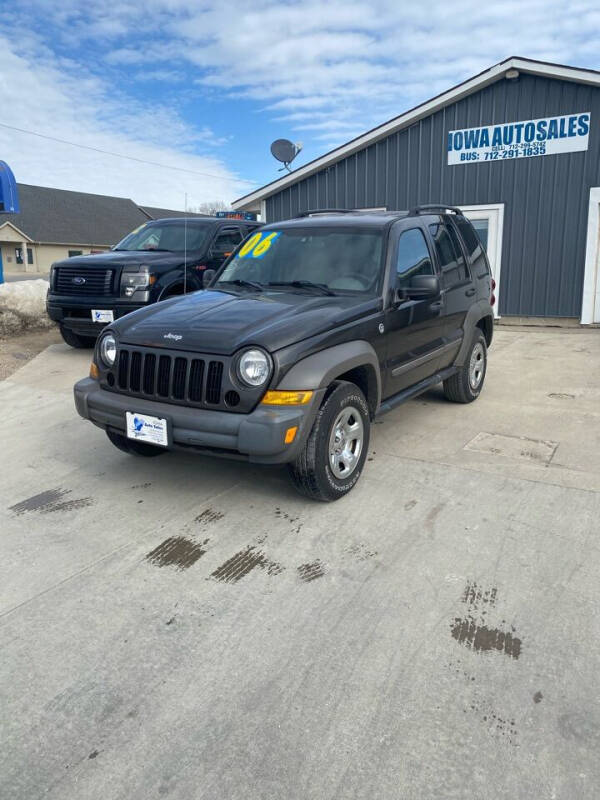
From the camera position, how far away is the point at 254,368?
3574 millimetres

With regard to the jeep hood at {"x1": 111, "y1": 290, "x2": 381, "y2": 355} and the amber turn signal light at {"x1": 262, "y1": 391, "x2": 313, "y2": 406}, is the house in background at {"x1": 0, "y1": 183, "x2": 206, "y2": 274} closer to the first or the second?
the jeep hood at {"x1": 111, "y1": 290, "x2": 381, "y2": 355}

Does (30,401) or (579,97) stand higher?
(579,97)

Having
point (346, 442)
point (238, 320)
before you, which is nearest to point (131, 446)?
point (238, 320)

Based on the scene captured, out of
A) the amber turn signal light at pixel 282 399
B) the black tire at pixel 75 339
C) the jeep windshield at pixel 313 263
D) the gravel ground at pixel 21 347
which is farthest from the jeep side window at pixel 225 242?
the amber turn signal light at pixel 282 399

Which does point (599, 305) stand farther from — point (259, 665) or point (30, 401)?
point (259, 665)

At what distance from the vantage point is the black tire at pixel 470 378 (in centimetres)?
617

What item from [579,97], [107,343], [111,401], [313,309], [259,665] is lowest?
[259,665]

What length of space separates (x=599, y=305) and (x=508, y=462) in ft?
27.0

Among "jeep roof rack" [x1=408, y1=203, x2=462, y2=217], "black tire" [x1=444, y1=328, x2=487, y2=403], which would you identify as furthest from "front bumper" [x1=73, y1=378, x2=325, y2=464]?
"black tire" [x1=444, y1=328, x2=487, y2=403]

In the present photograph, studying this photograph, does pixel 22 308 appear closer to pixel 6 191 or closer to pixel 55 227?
pixel 6 191

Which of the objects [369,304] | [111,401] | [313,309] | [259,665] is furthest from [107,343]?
[259,665]

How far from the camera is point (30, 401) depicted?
6840 mm

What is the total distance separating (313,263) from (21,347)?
22.4ft

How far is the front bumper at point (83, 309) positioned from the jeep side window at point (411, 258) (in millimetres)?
4250
